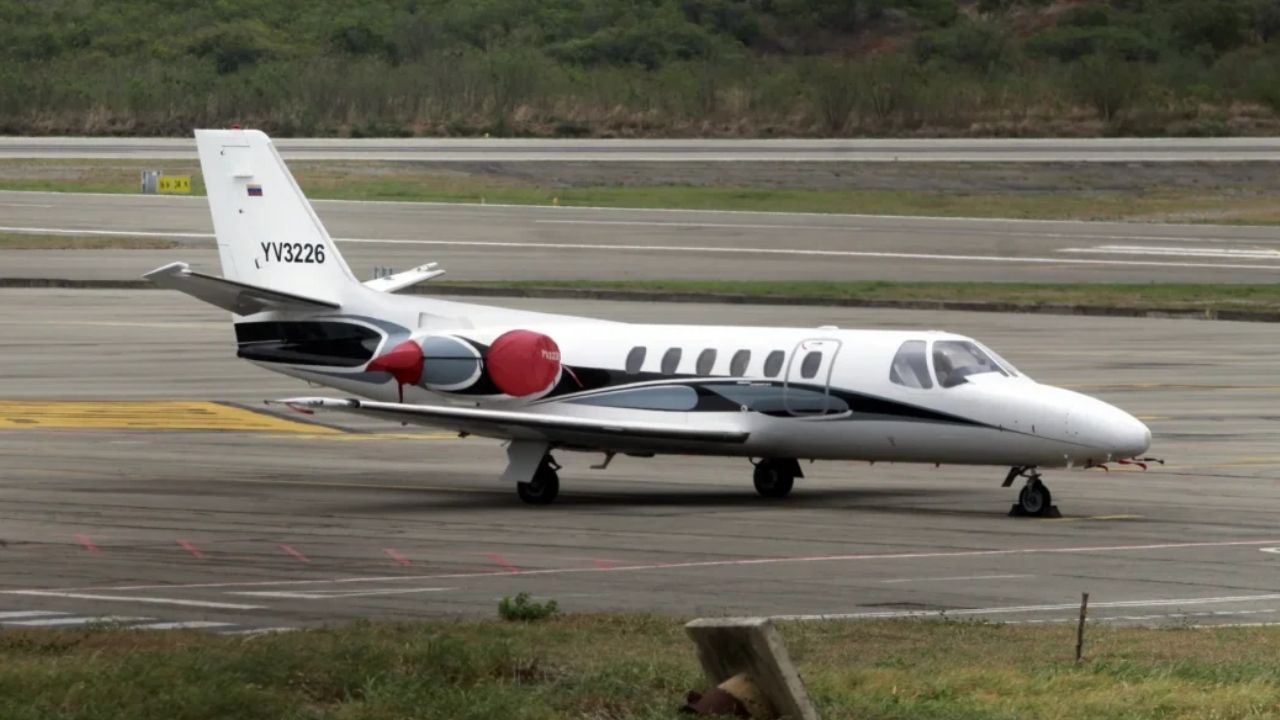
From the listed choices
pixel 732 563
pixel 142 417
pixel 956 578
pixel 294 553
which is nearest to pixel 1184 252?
pixel 142 417

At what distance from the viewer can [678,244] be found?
267 ft

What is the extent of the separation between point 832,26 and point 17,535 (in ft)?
386

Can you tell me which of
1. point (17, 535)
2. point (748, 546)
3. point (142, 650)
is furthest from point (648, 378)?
point (142, 650)

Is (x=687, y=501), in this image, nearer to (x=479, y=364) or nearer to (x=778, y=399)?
(x=778, y=399)

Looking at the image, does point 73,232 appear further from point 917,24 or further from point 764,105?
point 917,24

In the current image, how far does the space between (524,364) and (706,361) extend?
279 cm

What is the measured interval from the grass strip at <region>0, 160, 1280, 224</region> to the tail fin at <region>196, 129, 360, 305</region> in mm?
55880

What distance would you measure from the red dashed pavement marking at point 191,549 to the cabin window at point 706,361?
881cm

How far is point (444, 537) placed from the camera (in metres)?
28.4

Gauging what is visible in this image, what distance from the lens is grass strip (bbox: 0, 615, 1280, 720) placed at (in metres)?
13.4

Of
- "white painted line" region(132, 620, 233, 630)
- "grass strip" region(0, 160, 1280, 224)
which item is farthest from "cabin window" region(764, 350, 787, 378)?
"grass strip" region(0, 160, 1280, 224)

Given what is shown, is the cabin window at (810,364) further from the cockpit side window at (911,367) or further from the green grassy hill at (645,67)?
the green grassy hill at (645,67)

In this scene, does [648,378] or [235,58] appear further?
[235,58]

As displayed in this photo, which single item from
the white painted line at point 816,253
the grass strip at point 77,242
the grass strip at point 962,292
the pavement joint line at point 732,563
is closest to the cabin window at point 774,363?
the pavement joint line at point 732,563
